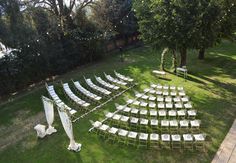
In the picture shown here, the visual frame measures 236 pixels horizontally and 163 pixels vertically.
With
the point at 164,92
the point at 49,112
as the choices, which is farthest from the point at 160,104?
the point at 49,112

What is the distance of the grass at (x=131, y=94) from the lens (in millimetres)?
12656

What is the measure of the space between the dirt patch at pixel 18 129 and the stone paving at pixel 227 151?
10646 mm

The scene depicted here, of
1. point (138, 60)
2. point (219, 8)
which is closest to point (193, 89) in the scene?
point (219, 8)

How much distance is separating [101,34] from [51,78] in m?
7.53

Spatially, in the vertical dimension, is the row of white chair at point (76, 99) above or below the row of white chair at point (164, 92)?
below

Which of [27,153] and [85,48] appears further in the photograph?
[85,48]

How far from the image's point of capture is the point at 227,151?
12289 millimetres

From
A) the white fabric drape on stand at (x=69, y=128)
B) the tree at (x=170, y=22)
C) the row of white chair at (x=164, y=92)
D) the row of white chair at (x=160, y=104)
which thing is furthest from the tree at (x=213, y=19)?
the white fabric drape on stand at (x=69, y=128)

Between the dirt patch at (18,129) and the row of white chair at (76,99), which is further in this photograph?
the row of white chair at (76,99)

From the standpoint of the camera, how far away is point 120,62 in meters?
27.9

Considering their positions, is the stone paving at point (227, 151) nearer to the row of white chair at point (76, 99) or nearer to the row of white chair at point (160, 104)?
the row of white chair at point (160, 104)

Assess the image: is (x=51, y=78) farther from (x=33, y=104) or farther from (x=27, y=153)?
(x=27, y=153)

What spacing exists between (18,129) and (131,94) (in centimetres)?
823

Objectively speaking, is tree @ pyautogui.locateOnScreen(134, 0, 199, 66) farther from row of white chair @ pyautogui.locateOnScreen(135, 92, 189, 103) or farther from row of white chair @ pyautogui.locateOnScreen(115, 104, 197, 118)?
row of white chair @ pyautogui.locateOnScreen(115, 104, 197, 118)
